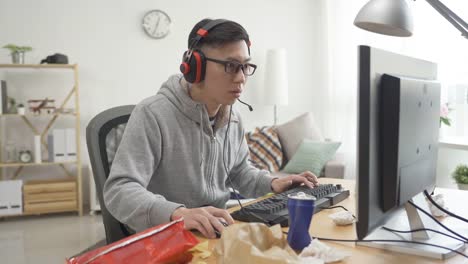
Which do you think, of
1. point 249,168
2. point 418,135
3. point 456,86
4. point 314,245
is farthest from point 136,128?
point 456,86

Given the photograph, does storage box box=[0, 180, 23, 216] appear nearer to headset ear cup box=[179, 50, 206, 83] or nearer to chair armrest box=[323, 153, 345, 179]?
chair armrest box=[323, 153, 345, 179]

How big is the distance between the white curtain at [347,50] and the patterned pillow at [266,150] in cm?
69

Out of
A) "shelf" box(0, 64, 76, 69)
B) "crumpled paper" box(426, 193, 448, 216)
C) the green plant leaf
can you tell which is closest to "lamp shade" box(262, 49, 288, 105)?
the green plant leaf

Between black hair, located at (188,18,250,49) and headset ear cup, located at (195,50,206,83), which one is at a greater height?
black hair, located at (188,18,250,49)

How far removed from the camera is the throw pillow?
146 inches

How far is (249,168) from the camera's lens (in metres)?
1.72

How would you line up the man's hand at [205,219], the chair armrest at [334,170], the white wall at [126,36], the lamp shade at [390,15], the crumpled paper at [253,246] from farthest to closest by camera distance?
the white wall at [126,36] → the chair armrest at [334,170] → the lamp shade at [390,15] → the man's hand at [205,219] → the crumpled paper at [253,246]

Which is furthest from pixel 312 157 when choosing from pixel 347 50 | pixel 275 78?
pixel 347 50

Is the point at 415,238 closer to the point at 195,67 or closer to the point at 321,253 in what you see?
the point at 321,253

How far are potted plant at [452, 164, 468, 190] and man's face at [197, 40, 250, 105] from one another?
255cm

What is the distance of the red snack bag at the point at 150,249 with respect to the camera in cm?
82

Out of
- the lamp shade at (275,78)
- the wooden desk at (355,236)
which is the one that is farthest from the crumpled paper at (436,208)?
the lamp shade at (275,78)

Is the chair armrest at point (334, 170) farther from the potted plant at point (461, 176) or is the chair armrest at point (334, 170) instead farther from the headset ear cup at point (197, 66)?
the headset ear cup at point (197, 66)

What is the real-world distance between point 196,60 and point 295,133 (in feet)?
9.40
